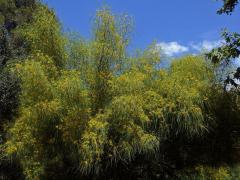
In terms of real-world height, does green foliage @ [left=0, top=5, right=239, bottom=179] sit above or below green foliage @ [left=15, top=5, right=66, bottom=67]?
below

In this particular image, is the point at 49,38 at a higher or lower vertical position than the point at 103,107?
Result: higher

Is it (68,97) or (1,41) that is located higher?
(1,41)

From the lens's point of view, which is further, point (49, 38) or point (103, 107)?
point (49, 38)

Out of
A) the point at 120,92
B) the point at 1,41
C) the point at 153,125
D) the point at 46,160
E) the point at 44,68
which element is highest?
the point at 1,41

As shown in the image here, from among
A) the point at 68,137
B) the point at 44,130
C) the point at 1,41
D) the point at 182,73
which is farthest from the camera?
the point at 1,41

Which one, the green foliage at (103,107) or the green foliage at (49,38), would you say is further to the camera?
the green foliage at (49,38)

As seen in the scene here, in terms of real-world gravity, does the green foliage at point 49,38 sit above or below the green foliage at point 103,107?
above

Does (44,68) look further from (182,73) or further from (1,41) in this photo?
(1,41)

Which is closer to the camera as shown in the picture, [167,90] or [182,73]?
[167,90]

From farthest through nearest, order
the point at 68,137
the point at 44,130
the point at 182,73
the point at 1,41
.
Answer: the point at 1,41 → the point at 182,73 → the point at 44,130 → the point at 68,137

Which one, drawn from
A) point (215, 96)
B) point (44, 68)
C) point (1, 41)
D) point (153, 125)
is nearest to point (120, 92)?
point (153, 125)

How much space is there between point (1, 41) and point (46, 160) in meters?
7.56

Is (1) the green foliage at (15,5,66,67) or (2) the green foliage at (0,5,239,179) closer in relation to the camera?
Result: (2) the green foliage at (0,5,239,179)

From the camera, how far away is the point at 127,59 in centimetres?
1305
